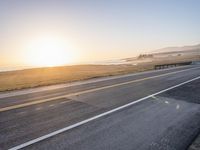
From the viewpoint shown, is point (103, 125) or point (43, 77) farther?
point (43, 77)

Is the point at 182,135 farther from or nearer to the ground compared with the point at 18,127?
nearer to the ground

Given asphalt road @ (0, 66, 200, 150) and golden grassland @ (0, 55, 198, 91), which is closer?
asphalt road @ (0, 66, 200, 150)

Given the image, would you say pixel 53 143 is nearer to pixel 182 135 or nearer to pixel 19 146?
pixel 19 146

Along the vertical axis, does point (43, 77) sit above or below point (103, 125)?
above

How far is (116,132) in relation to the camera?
4738mm

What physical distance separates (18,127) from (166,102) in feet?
21.1

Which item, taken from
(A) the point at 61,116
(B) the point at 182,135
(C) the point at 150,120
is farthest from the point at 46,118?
(B) the point at 182,135

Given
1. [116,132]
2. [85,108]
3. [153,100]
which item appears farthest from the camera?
[153,100]

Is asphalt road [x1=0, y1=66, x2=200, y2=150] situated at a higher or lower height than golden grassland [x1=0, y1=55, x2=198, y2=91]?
lower

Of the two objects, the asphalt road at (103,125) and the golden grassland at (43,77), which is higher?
the golden grassland at (43,77)

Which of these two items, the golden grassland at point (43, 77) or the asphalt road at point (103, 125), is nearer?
the asphalt road at point (103, 125)

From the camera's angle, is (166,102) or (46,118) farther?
(166,102)

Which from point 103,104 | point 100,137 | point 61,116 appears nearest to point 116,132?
point 100,137

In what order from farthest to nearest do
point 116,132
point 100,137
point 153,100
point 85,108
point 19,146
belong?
point 153,100 < point 85,108 < point 116,132 < point 100,137 < point 19,146
